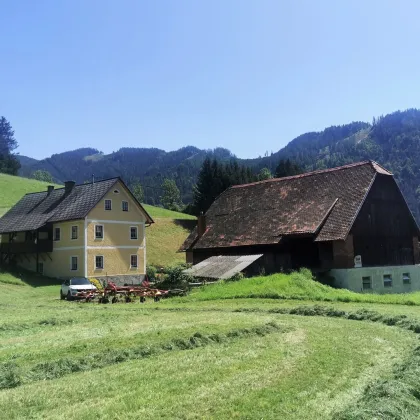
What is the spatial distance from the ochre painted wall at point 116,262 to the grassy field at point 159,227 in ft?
19.6

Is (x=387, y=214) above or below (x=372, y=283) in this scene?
above

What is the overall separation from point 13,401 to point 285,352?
236 inches

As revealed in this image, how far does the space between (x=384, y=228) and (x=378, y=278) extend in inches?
176

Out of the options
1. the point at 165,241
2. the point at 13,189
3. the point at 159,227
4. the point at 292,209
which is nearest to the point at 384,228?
the point at 292,209

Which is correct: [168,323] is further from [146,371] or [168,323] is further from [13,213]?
[13,213]

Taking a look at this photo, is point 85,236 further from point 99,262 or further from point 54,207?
point 54,207

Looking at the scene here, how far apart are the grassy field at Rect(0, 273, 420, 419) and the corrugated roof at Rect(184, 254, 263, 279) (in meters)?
14.3

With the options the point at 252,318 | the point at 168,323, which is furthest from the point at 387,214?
the point at 168,323

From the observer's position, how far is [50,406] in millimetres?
7227

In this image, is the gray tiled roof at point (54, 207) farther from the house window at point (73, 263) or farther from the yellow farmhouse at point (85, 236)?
the house window at point (73, 263)

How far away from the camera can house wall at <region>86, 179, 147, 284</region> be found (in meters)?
44.5

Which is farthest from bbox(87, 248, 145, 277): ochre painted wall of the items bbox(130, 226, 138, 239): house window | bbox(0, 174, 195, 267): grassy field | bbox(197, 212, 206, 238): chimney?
bbox(197, 212, 206, 238): chimney

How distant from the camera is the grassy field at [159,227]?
5947 centimetres

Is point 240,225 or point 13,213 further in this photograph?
point 13,213
